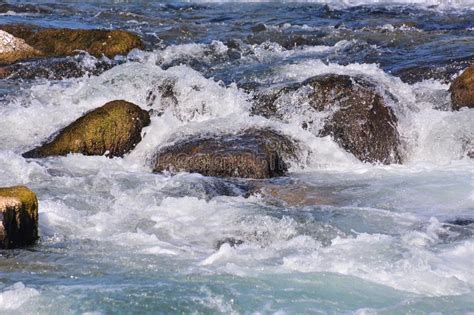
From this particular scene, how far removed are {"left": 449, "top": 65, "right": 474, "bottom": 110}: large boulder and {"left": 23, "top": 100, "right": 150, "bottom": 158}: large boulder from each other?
3.77 metres

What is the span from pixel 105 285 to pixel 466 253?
8.42 ft

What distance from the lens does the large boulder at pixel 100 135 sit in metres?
9.43

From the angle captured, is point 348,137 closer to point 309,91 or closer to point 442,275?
point 309,91

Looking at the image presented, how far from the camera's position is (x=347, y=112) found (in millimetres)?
9664

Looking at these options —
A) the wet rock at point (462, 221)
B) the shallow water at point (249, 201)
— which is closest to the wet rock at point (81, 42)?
the shallow water at point (249, 201)

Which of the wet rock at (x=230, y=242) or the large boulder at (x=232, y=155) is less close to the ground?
the large boulder at (x=232, y=155)

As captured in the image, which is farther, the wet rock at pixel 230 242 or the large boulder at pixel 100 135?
the large boulder at pixel 100 135

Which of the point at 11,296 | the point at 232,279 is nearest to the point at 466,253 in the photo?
the point at 232,279

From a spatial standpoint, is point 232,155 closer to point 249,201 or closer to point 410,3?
point 249,201

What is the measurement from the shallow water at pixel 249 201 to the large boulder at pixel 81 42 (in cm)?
36

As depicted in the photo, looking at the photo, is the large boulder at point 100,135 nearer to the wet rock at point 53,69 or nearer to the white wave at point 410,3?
the wet rock at point 53,69

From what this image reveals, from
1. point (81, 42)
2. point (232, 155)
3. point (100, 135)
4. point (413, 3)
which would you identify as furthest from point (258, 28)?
point (232, 155)

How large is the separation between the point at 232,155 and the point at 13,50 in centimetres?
591

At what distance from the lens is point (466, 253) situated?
616 cm
